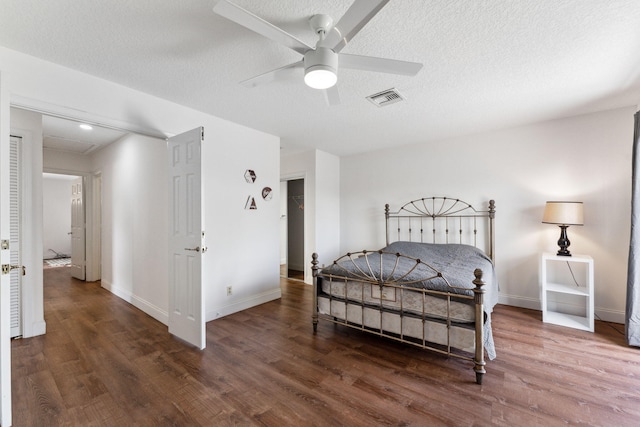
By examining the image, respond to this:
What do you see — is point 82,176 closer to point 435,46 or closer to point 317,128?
point 317,128

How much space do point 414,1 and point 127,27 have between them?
1754 mm

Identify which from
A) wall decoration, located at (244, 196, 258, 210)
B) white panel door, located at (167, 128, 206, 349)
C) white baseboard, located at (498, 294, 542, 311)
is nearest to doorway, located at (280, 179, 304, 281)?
wall decoration, located at (244, 196, 258, 210)

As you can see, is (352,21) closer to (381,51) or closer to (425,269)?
(381,51)

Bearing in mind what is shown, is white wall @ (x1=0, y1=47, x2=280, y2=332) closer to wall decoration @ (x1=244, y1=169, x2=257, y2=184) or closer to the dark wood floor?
wall decoration @ (x1=244, y1=169, x2=257, y2=184)

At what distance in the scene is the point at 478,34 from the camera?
70.8 inches

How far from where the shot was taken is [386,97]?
2.74 m

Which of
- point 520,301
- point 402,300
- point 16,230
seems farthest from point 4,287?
point 520,301

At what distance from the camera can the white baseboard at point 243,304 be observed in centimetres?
330

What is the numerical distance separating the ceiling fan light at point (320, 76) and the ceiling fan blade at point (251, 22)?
0.42ft

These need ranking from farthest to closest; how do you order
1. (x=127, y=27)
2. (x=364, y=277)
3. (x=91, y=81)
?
(x=364, y=277)
(x=91, y=81)
(x=127, y=27)

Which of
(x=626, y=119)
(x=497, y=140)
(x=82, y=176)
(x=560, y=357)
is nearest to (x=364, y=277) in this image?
(x=560, y=357)

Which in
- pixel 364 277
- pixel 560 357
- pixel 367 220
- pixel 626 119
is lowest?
pixel 560 357

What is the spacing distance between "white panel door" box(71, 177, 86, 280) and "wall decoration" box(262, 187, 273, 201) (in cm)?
381

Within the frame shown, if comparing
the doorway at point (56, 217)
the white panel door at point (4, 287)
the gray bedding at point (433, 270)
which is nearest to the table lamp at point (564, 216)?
the gray bedding at point (433, 270)
